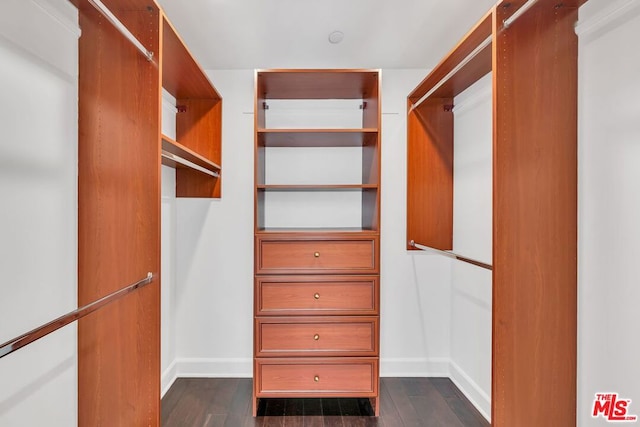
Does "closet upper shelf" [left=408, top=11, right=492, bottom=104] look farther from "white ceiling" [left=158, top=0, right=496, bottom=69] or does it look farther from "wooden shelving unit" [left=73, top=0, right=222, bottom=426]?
"wooden shelving unit" [left=73, top=0, right=222, bottom=426]

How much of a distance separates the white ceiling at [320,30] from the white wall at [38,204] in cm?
71

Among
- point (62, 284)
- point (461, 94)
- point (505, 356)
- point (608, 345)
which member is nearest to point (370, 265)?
point (505, 356)

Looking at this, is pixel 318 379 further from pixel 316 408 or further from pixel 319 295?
pixel 319 295

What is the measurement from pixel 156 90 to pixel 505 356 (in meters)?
1.69

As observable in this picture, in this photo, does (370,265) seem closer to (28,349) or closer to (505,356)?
(505,356)

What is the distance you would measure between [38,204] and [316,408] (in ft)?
5.93

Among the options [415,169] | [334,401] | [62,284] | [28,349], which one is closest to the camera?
[28,349]

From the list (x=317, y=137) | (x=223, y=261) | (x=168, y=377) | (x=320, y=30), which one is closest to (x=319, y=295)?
(x=223, y=261)

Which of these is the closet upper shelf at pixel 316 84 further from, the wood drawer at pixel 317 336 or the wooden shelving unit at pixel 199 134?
the wood drawer at pixel 317 336

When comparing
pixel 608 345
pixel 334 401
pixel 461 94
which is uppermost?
pixel 461 94

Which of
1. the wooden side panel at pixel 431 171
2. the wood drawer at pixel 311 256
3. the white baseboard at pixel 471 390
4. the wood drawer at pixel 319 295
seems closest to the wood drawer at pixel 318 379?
the wood drawer at pixel 319 295

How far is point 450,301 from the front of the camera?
2.60 m

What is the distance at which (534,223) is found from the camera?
139 centimetres

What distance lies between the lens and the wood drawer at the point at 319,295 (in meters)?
2.05
